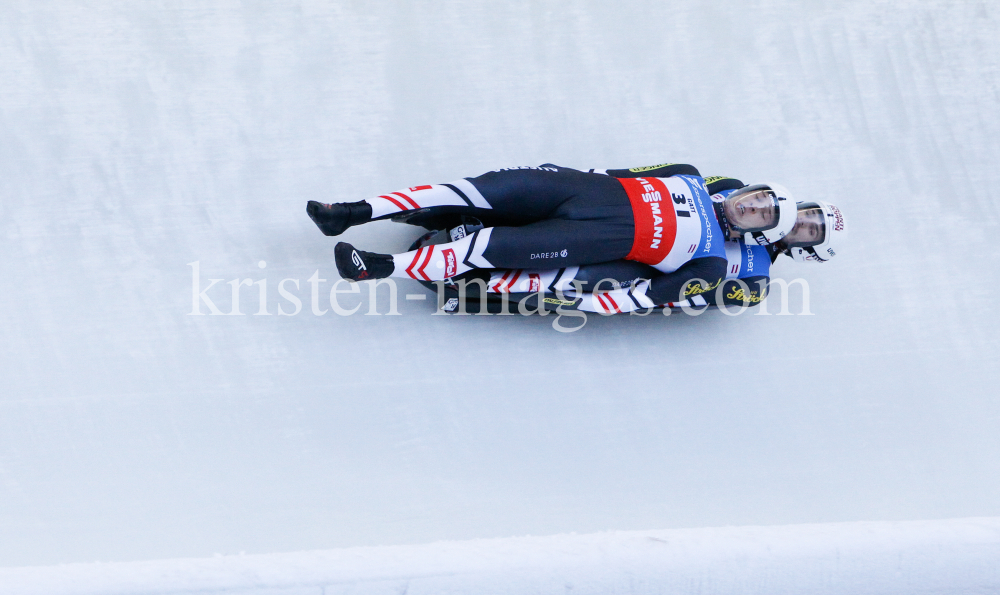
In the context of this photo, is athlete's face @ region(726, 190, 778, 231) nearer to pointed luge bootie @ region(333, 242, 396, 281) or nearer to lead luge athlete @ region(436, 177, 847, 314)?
lead luge athlete @ region(436, 177, 847, 314)

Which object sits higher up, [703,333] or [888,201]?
[888,201]

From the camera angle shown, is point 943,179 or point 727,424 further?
point 943,179

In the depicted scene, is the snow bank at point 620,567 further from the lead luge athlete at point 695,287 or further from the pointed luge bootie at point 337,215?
the pointed luge bootie at point 337,215

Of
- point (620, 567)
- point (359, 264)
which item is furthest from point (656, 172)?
point (620, 567)

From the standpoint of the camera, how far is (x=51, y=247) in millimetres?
2777

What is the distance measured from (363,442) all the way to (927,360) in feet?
7.88

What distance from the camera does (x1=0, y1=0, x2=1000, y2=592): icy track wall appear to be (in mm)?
2584

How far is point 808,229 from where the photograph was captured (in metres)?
3.01

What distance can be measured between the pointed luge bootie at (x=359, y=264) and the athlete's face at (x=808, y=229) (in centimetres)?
159

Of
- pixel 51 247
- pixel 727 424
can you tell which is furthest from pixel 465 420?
pixel 51 247

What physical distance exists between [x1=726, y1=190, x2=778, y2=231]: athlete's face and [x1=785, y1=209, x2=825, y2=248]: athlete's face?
0.61 feet

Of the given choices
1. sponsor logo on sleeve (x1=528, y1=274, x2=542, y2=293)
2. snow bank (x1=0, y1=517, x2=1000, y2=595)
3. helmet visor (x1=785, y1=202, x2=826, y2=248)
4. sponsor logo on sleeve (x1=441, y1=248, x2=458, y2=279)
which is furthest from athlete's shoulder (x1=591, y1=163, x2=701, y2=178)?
snow bank (x1=0, y1=517, x2=1000, y2=595)

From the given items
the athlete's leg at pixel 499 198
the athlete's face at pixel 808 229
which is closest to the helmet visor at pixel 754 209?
the athlete's face at pixel 808 229

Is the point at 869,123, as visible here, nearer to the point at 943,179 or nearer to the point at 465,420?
the point at 943,179
